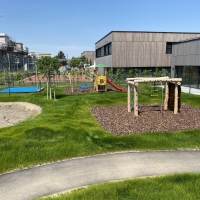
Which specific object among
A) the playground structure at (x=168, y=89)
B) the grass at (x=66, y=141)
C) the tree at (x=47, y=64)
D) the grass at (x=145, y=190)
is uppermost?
the tree at (x=47, y=64)

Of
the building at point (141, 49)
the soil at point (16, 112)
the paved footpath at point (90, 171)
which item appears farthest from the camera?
the building at point (141, 49)

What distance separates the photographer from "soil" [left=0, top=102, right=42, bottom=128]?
49.2ft

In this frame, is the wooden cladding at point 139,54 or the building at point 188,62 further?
the wooden cladding at point 139,54

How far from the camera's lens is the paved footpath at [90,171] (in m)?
→ 6.33

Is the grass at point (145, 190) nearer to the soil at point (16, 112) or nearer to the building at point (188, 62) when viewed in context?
the soil at point (16, 112)

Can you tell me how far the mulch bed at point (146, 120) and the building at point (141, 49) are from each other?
2736cm

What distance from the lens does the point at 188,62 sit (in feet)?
104

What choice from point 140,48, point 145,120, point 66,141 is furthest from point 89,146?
point 140,48

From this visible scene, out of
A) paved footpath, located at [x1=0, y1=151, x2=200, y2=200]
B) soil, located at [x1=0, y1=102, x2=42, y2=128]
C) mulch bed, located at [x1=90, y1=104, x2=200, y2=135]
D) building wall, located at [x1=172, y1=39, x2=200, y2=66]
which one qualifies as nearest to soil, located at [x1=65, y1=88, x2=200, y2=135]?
mulch bed, located at [x1=90, y1=104, x2=200, y2=135]

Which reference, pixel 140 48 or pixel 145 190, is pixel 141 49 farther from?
pixel 145 190

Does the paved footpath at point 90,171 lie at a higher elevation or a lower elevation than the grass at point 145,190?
lower

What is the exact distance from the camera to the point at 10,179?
689cm

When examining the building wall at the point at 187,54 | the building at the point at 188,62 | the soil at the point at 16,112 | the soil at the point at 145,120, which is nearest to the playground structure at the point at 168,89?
the soil at the point at 145,120

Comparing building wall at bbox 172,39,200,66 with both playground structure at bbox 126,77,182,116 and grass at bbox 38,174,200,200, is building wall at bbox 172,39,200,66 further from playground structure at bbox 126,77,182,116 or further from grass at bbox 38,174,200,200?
grass at bbox 38,174,200,200
